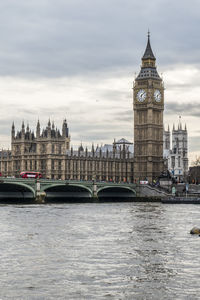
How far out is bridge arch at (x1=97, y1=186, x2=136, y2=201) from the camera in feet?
376

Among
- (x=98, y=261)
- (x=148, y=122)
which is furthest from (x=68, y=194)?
(x=98, y=261)

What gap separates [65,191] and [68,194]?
821 mm

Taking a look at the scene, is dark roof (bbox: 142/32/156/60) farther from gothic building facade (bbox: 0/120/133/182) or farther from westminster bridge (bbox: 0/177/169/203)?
westminster bridge (bbox: 0/177/169/203)

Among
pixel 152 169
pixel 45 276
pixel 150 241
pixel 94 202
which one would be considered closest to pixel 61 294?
pixel 45 276

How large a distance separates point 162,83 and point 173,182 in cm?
2798

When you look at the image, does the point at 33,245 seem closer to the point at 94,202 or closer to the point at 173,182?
the point at 94,202

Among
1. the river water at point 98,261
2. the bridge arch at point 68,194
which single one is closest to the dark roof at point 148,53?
the bridge arch at point 68,194

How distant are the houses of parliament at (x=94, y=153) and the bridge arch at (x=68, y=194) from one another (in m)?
26.6

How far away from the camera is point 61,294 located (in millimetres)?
26562

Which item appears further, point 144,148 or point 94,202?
point 144,148

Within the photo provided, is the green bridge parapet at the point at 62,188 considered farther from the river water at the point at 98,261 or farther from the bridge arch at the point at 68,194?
the river water at the point at 98,261

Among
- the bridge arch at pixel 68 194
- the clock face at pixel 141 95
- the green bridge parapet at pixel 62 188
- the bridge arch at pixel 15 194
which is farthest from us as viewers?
the clock face at pixel 141 95

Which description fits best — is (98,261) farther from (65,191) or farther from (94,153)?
(94,153)

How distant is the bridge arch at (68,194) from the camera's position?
4121 inches
